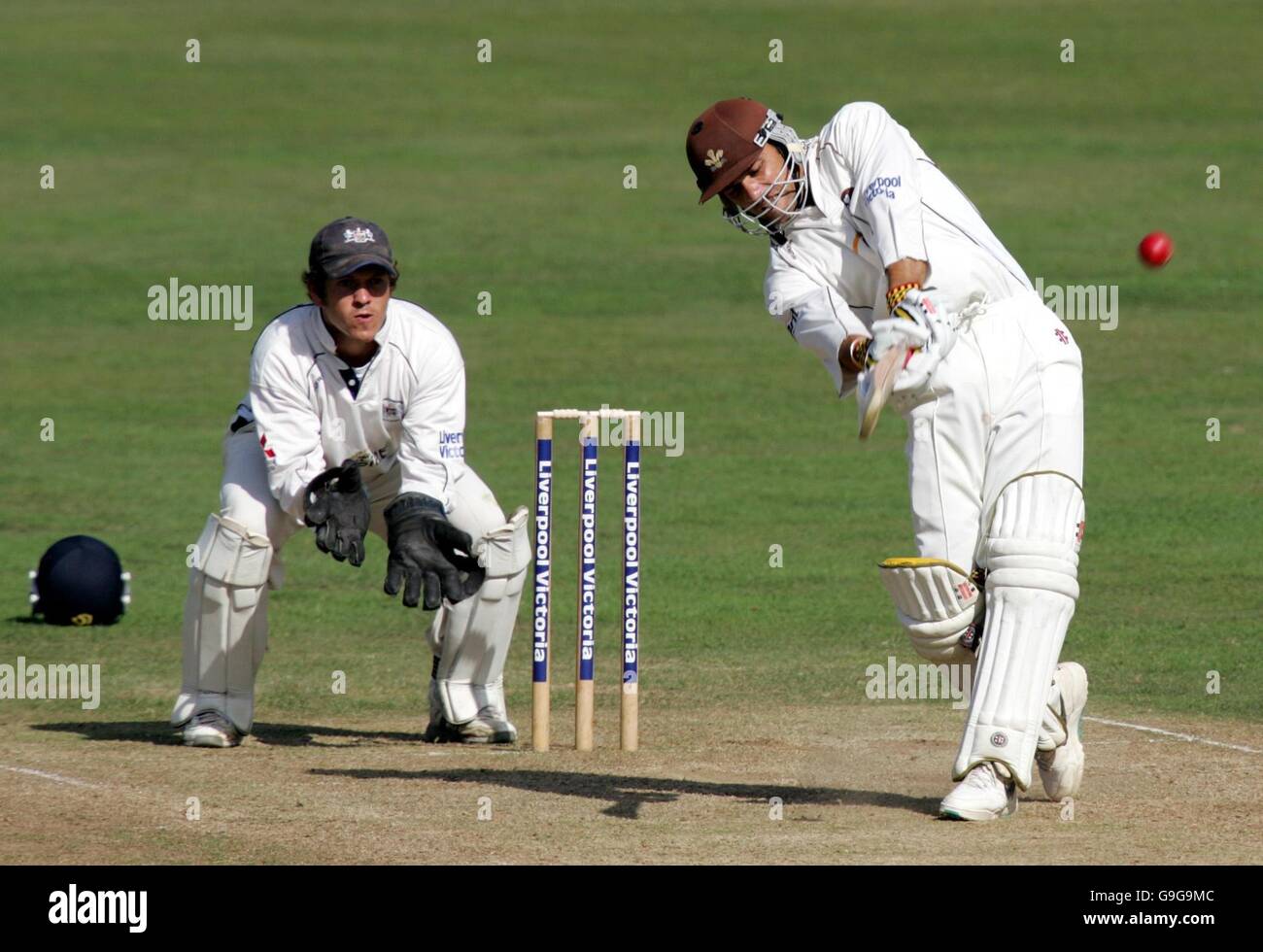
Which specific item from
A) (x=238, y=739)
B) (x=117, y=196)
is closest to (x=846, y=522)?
(x=238, y=739)

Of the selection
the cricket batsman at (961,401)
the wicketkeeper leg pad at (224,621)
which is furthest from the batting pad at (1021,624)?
the wicketkeeper leg pad at (224,621)

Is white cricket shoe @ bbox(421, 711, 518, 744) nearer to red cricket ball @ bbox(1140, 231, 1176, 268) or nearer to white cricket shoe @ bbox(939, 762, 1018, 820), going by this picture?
white cricket shoe @ bbox(939, 762, 1018, 820)

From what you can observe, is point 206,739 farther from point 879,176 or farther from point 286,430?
point 879,176

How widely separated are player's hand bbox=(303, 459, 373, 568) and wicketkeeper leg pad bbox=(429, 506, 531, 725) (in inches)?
22.8

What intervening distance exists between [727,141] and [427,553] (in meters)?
1.92

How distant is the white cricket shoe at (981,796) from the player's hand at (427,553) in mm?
2125

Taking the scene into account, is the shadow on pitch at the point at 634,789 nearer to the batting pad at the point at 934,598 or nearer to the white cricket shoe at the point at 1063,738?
the white cricket shoe at the point at 1063,738

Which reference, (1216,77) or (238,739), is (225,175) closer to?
(1216,77)

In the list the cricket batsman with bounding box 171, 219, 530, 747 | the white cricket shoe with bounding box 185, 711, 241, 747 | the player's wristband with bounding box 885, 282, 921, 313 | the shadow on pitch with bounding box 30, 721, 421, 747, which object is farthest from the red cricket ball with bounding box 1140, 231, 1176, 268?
the white cricket shoe with bounding box 185, 711, 241, 747

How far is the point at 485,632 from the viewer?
8.82 meters

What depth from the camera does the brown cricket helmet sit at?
724cm

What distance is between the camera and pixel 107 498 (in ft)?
48.6

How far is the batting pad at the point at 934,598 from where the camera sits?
271 inches

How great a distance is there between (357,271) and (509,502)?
5.75 metres
